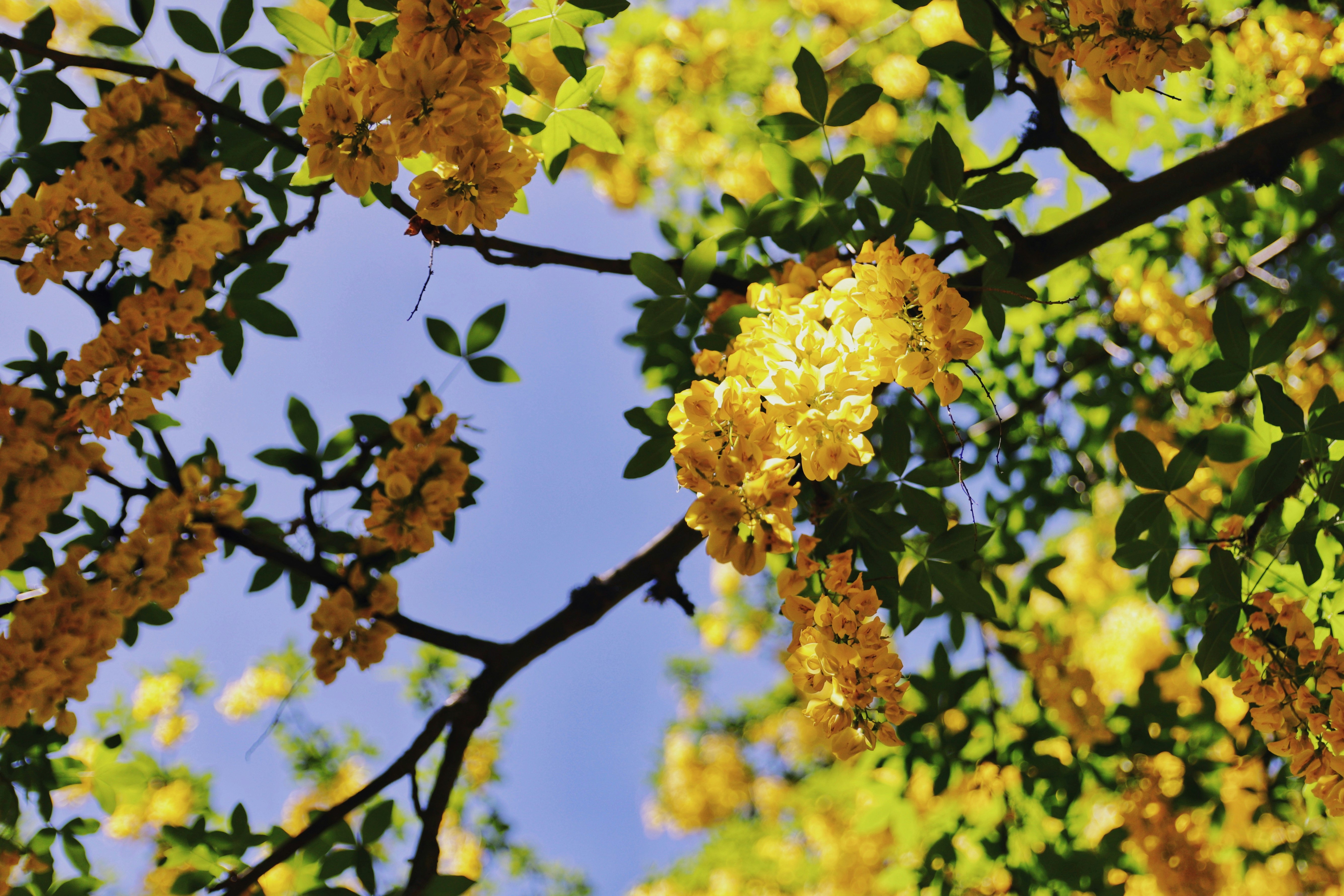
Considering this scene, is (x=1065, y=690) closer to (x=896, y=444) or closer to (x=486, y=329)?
(x=896, y=444)

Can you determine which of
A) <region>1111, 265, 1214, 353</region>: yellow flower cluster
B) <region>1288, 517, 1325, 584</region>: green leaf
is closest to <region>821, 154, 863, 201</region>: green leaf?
<region>1288, 517, 1325, 584</region>: green leaf

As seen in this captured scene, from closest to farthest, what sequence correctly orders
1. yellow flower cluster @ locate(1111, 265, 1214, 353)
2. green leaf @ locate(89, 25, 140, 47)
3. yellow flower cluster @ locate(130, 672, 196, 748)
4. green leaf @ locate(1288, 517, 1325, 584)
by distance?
1. green leaf @ locate(1288, 517, 1325, 584)
2. green leaf @ locate(89, 25, 140, 47)
3. yellow flower cluster @ locate(1111, 265, 1214, 353)
4. yellow flower cluster @ locate(130, 672, 196, 748)

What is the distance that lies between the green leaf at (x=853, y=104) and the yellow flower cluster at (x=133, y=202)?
154 cm

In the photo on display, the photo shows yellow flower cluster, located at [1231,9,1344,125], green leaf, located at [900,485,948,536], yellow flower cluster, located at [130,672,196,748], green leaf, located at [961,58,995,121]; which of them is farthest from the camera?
yellow flower cluster, located at [130,672,196,748]

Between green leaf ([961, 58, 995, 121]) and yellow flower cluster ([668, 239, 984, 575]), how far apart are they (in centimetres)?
114

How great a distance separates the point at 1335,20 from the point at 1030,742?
9.43 ft

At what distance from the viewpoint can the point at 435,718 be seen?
232cm

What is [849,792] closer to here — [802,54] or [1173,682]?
[1173,682]

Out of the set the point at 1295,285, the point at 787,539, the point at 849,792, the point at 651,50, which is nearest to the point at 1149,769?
the point at 849,792

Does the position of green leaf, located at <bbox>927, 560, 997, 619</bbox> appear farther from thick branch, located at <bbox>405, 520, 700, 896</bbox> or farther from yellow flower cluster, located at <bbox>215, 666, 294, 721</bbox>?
yellow flower cluster, located at <bbox>215, 666, 294, 721</bbox>

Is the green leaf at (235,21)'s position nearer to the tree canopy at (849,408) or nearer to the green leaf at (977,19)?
the tree canopy at (849,408)

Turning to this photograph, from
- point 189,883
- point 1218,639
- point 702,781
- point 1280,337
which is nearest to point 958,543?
point 1218,639

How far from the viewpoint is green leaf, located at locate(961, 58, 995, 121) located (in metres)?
2.12

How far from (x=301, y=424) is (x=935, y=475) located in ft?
6.18
